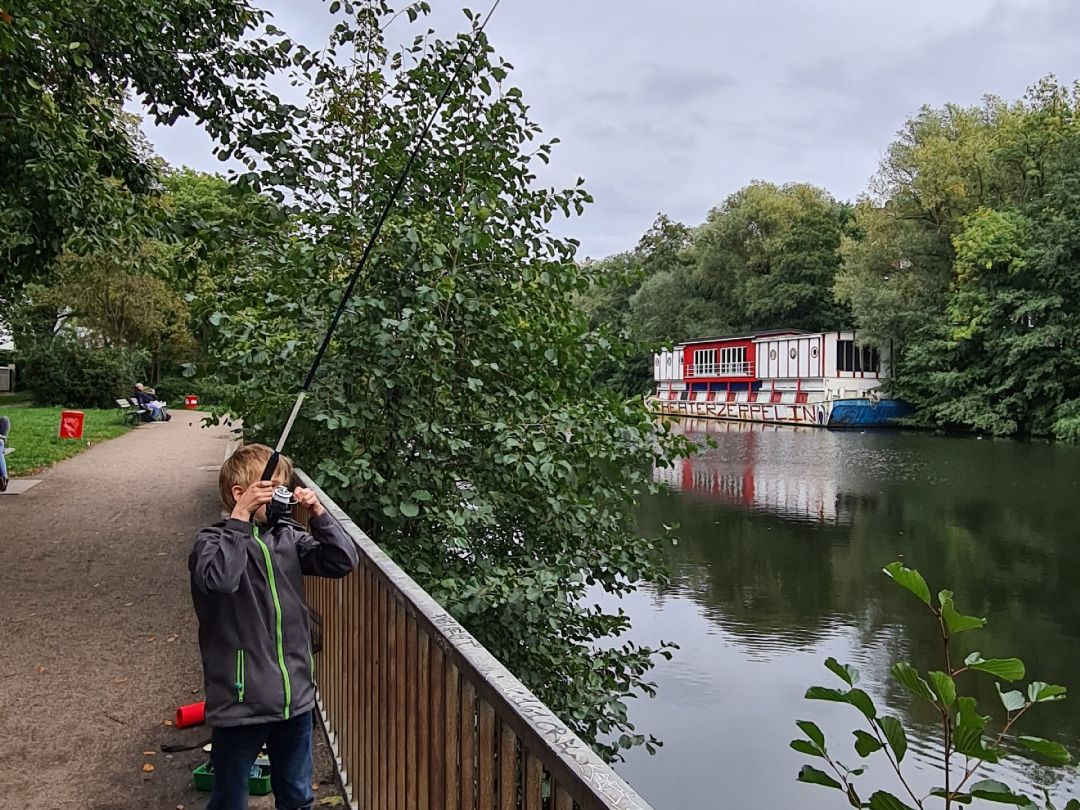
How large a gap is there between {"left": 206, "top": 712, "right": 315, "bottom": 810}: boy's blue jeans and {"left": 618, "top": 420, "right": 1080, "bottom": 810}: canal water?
96.6 inches

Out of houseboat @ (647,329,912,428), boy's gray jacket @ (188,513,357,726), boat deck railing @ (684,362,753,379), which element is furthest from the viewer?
boat deck railing @ (684,362,753,379)

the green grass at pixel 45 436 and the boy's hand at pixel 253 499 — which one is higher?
the boy's hand at pixel 253 499

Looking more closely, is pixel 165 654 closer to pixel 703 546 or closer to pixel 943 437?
pixel 703 546

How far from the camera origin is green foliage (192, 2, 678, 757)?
4816 millimetres

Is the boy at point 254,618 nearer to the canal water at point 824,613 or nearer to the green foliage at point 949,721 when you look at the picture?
the green foliage at point 949,721

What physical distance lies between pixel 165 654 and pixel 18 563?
10.6 feet

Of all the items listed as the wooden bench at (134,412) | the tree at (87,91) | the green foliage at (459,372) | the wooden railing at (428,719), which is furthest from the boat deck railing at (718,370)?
the wooden railing at (428,719)

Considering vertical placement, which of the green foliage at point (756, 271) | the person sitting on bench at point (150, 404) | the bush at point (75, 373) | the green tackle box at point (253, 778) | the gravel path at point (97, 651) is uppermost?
the green foliage at point (756, 271)

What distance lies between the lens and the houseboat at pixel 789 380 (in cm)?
4769

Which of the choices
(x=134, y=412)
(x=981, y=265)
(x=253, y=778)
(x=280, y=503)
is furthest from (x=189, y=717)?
(x=981, y=265)

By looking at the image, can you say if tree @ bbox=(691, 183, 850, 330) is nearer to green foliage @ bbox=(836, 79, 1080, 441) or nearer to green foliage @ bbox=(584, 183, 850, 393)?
green foliage @ bbox=(584, 183, 850, 393)

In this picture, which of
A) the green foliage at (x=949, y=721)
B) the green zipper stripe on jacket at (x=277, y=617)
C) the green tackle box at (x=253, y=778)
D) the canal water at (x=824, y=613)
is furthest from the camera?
the canal water at (x=824, y=613)

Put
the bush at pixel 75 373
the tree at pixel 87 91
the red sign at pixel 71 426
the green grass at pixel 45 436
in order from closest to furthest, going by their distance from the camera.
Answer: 1. the tree at pixel 87 91
2. the green grass at pixel 45 436
3. the red sign at pixel 71 426
4. the bush at pixel 75 373

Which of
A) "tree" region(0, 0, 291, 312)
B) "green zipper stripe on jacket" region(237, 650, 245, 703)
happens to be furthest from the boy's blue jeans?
"tree" region(0, 0, 291, 312)
